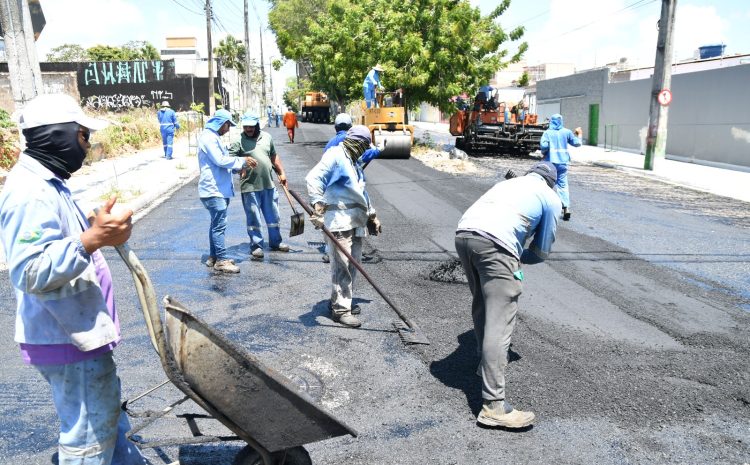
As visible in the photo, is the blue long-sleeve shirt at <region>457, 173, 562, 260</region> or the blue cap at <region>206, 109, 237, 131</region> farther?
the blue cap at <region>206, 109, 237, 131</region>

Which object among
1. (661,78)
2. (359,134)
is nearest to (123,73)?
(661,78)

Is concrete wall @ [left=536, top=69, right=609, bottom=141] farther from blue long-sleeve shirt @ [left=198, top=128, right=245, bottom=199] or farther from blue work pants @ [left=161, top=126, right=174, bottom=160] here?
blue long-sleeve shirt @ [left=198, top=128, right=245, bottom=199]

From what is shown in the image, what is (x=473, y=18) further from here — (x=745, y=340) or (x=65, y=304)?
(x=65, y=304)

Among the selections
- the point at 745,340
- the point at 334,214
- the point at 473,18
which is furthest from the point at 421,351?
the point at 473,18

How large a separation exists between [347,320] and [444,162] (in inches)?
536

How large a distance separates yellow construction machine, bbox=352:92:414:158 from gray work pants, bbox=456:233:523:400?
15220 millimetres

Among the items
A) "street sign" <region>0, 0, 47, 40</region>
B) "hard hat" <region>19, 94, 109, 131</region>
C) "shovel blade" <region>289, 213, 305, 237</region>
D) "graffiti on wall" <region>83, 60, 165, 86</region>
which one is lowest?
"shovel blade" <region>289, 213, 305, 237</region>

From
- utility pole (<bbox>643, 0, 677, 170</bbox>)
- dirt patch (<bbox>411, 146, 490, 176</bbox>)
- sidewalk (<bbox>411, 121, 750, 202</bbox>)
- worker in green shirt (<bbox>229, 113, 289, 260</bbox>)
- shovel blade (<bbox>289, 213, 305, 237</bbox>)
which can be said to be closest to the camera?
shovel blade (<bbox>289, 213, 305, 237</bbox>)

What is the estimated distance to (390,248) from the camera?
7805 millimetres

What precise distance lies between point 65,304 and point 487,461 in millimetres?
2276

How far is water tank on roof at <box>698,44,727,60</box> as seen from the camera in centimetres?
3173

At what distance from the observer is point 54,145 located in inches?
89.0

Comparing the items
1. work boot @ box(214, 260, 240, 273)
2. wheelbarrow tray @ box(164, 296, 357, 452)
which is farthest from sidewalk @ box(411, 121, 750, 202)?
wheelbarrow tray @ box(164, 296, 357, 452)

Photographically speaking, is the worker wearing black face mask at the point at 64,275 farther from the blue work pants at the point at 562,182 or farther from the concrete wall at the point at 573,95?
the concrete wall at the point at 573,95
